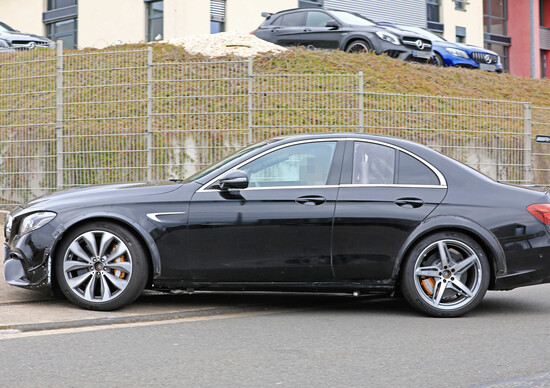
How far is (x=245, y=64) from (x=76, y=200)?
695 centimetres

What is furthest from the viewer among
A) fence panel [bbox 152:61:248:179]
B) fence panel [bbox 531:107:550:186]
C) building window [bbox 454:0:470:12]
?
building window [bbox 454:0:470:12]

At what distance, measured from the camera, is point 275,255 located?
675 cm

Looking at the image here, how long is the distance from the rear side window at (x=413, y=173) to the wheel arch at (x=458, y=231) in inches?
14.5

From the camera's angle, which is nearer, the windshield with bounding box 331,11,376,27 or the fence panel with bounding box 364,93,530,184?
the fence panel with bounding box 364,93,530,184

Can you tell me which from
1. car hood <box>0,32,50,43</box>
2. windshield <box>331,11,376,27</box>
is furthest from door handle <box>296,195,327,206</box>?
car hood <box>0,32,50,43</box>

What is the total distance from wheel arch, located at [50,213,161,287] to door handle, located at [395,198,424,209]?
2.02 meters

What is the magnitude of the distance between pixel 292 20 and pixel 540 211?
50.0 ft

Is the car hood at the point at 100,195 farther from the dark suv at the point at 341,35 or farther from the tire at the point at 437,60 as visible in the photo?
the tire at the point at 437,60

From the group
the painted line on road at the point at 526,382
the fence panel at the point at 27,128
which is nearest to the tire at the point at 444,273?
the painted line on road at the point at 526,382

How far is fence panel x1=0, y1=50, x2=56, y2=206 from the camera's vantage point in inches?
509

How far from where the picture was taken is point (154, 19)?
28828mm

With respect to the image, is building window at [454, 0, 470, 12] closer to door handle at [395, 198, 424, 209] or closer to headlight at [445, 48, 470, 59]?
headlight at [445, 48, 470, 59]

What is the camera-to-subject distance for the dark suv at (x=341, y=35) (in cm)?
1981

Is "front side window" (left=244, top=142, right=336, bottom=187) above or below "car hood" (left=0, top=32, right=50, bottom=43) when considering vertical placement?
below
